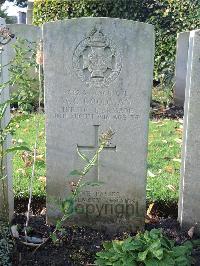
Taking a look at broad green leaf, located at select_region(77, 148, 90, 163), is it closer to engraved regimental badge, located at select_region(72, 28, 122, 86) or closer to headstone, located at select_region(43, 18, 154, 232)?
headstone, located at select_region(43, 18, 154, 232)

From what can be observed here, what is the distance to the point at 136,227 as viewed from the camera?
3.52 m

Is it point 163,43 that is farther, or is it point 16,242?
point 163,43

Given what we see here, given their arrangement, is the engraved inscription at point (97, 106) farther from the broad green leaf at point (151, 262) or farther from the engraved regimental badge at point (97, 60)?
the broad green leaf at point (151, 262)

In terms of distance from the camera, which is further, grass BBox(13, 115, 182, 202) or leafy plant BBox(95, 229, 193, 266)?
grass BBox(13, 115, 182, 202)

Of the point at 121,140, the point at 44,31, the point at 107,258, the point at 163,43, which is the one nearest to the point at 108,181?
the point at 121,140

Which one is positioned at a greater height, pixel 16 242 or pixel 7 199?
pixel 7 199

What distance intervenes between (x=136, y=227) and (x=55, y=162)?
82 cm

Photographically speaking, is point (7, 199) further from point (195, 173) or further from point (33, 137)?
point (33, 137)

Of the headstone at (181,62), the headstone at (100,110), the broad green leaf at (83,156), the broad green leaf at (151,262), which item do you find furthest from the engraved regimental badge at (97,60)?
the headstone at (181,62)

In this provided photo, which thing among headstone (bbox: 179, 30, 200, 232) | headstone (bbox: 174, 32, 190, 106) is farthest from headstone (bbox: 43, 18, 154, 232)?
headstone (bbox: 174, 32, 190, 106)

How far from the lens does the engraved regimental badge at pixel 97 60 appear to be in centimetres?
317

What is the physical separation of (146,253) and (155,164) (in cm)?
234

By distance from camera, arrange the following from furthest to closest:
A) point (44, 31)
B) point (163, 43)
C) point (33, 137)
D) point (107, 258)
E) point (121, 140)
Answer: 1. point (163, 43)
2. point (33, 137)
3. point (121, 140)
4. point (44, 31)
5. point (107, 258)

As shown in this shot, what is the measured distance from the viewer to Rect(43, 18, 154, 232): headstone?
316 cm
